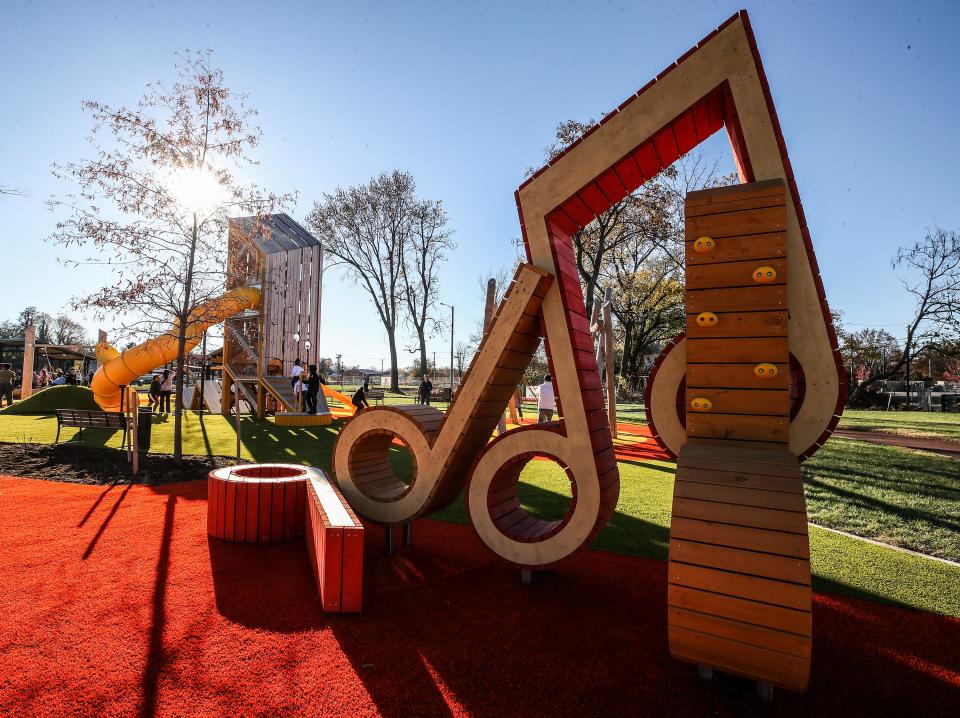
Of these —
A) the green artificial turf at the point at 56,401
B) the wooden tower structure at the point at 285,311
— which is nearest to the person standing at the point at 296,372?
the wooden tower structure at the point at 285,311

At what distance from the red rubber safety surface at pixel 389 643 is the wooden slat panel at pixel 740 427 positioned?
148 centimetres

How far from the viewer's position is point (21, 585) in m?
4.14

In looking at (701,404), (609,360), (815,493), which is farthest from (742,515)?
(609,360)

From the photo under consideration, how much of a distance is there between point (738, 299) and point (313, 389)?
15082 millimetres

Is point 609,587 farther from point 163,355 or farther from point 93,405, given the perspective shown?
point 93,405

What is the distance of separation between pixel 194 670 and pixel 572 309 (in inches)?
151

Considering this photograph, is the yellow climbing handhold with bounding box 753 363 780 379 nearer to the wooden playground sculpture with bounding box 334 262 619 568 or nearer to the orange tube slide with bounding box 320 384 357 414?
the wooden playground sculpture with bounding box 334 262 619 568

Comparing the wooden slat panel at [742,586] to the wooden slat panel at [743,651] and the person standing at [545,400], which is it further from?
the person standing at [545,400]

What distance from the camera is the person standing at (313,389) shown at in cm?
1666

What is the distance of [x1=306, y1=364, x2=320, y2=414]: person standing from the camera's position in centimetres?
1666

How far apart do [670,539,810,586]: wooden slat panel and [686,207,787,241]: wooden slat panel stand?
6.78 ft

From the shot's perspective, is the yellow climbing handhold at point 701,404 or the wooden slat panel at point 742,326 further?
the yellow climbing handhold at point 701,404

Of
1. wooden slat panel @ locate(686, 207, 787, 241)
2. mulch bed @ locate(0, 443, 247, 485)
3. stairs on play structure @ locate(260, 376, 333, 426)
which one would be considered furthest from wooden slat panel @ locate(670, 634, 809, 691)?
stairs on play structure @ locate(260, 376, 333, 426)

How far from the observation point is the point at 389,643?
3.44 metres
